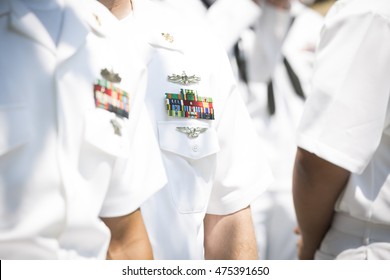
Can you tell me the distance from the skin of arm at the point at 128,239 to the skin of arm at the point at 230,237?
0.38 m

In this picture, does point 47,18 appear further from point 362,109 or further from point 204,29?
point 362,109

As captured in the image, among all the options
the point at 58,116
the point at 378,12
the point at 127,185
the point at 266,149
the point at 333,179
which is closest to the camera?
the point at 58,116

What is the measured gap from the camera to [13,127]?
1190 mm

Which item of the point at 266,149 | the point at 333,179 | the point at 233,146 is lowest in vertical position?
the point at 266,149

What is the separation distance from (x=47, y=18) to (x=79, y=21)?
64mm

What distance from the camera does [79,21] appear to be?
1.31 metres

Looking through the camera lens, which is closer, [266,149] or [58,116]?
[58,116]

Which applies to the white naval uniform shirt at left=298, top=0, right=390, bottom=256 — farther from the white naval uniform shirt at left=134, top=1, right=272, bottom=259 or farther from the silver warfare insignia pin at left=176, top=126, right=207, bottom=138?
the silver warfare insignia pin at left=176, top=126, right=207, bottom=138

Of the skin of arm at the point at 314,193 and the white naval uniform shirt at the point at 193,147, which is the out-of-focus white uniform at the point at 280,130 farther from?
the white naval uniform shirt at the point at 193,147

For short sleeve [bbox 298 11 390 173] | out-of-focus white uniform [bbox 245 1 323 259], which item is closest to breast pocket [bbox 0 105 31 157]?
short sleeve [bbox 298 11 390 173]

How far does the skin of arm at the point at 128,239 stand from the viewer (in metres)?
1.38

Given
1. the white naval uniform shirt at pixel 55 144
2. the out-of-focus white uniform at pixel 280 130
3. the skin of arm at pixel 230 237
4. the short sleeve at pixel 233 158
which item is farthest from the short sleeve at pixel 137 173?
the out-of-focus white uniform at pixel 280 130

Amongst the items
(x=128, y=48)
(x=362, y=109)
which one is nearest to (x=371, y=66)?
(x=362, y=109)

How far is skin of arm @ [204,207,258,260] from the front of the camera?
1.75 metres
